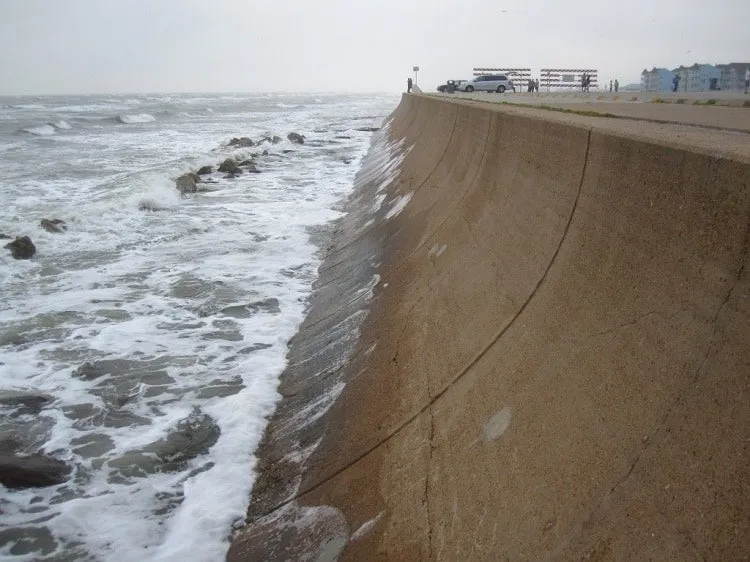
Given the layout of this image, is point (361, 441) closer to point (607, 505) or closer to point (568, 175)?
point (607, 505)

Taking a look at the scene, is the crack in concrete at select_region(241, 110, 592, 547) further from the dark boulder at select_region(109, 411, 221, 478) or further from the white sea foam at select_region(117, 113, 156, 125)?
the white sea foam at select_region(117, 113, 156, 125)

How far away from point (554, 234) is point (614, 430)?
1.60m

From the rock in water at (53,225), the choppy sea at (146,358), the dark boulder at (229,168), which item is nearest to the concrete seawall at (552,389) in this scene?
the choppy sea at (146,358)

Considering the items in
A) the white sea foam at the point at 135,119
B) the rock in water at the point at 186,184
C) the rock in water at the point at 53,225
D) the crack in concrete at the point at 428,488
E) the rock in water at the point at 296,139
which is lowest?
the crack in concrete at the point at 428,488

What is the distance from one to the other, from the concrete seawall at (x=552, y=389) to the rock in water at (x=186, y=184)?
12446 millimetres

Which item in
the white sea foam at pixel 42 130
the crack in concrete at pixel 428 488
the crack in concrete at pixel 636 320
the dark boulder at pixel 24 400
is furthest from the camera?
the white sea foam at pixel 42 130

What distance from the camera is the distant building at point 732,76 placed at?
1252 inches

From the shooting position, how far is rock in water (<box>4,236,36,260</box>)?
32.6ft

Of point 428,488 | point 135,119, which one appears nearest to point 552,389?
point 428,488

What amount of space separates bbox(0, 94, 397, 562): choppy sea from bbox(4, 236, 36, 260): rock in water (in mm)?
131

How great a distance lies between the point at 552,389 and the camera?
286 centimetres

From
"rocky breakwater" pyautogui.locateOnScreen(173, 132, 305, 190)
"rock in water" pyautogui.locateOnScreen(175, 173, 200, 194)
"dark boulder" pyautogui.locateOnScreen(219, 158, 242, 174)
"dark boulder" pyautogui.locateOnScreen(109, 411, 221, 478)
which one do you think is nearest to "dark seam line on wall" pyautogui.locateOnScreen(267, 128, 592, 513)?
"dark boulder" pyautogui.locateOnScreen(109, 411, 221, 478)

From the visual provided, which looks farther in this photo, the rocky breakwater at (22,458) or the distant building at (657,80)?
the distant building at (657,80)

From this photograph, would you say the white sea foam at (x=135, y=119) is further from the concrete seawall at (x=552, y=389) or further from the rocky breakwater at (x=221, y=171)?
the concrete seawall at (x=552, y=389)
